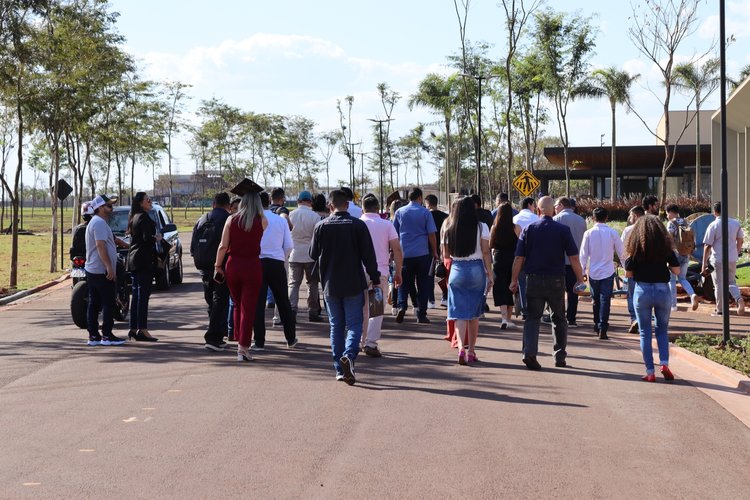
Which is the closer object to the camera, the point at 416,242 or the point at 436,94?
the point at 416,242

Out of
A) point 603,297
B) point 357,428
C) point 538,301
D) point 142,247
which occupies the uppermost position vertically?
point 142,247

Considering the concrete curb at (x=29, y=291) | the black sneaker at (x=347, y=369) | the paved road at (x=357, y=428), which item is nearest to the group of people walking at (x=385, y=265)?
the black sneaker at (x=347, y=369)

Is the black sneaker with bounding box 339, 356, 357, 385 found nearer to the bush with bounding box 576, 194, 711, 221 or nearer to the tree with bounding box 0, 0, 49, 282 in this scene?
the tree with bounding box 0, 0, 49, 282

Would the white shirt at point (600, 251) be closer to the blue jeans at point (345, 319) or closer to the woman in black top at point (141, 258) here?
the blue jeans at point (345, 319)

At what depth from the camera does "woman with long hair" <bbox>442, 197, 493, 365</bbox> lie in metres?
10.3

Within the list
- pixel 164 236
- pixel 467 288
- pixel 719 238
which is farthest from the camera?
pixel 164 236

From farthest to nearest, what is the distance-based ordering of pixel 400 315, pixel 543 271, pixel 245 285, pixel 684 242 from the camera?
pixel 684 242 < pixel 400 315 < pixel 245 285 < pixel 543 271

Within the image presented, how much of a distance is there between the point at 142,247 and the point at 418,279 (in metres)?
4.07

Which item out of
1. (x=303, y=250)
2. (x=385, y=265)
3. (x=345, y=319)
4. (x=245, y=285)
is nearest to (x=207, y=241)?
(x=245, y=285)

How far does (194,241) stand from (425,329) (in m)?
3.65

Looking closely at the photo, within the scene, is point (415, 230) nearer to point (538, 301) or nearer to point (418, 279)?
point (418, 279)

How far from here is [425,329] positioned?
13.7 m

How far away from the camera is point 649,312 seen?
31.6ft

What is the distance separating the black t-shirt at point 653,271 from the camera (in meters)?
9.48
